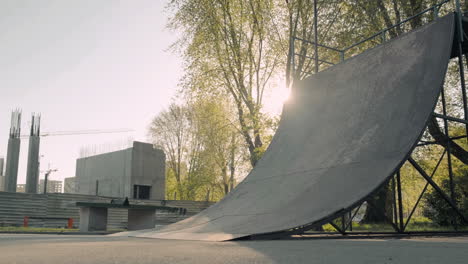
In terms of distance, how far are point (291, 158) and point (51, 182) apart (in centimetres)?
9918

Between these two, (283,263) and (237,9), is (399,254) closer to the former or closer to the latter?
(283,263)

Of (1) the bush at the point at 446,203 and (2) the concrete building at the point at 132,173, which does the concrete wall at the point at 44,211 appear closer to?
(2) the concrete building at the point at 132,173

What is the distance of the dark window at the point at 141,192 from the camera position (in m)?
30.6

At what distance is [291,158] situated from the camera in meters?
6.60

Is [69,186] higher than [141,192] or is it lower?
higher

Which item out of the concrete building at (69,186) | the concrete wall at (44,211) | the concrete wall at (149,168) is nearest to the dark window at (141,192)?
the concrete wall at (149,168)

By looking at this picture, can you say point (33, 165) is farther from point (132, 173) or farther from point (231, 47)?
point (231, 47)

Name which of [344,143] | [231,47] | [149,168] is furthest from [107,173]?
[344,143]

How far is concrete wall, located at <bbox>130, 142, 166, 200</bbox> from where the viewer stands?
1203 inches

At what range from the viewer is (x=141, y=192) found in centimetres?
3095

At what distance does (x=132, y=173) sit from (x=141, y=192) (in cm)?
184

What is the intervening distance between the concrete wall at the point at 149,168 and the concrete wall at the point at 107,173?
523mm

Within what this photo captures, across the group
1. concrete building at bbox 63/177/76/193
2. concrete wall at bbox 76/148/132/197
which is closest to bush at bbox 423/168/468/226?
concrete wall at bbox 76/148/132/197

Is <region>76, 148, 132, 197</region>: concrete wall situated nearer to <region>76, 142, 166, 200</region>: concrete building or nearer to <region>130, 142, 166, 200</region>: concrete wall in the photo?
<region>76, 142, 166, 200</region>: concrete building
